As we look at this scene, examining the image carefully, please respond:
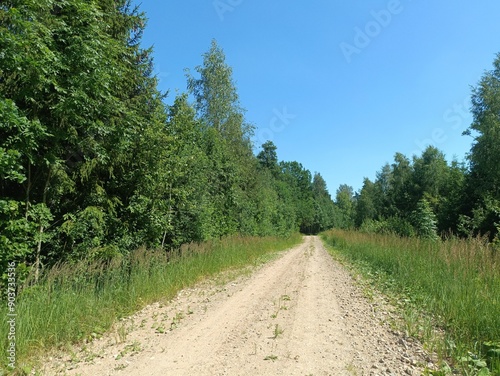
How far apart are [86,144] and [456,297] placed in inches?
345

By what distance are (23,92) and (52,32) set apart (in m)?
1.54

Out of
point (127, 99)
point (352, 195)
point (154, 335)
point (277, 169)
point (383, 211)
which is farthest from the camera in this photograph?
point (352, 195)

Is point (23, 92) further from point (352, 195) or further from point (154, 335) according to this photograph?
point (352, 195)

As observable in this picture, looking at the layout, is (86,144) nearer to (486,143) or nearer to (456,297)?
(456,297)

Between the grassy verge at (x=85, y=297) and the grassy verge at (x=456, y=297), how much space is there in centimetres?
541

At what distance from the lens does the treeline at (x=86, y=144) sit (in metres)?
5.79

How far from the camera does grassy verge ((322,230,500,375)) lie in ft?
13.4

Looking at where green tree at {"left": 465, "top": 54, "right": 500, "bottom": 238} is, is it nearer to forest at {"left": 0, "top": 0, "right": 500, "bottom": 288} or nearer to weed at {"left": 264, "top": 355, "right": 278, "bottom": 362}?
forest at {"left": 0, "top": 0, "right": 500, "bottom": 288}

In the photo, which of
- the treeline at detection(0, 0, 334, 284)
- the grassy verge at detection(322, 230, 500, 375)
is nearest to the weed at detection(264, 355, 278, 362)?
the grassy verge at detection(322, 230, 500, 375)

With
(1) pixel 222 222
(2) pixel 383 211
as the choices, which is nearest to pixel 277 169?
(2) pixel 383 211

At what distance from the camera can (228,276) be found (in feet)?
36.3

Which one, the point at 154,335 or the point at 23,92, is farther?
the point at 23,92

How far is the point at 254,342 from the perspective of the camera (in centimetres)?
485

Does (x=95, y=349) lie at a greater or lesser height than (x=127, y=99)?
lesser
